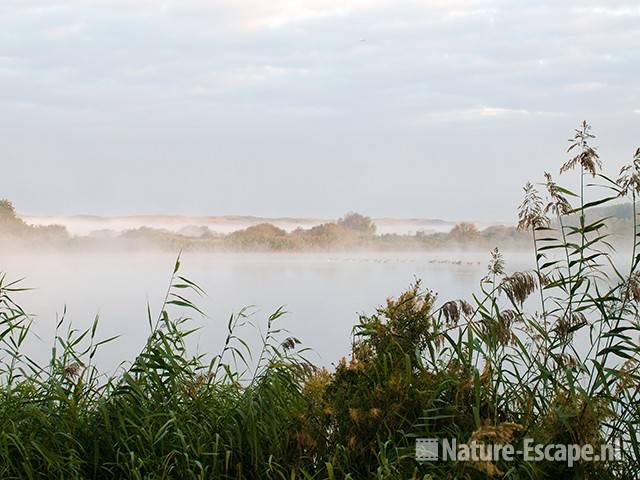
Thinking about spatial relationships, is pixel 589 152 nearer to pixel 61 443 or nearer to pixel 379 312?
pixel 379 312

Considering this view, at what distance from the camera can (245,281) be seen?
561cm

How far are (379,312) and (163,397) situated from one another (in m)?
0.77

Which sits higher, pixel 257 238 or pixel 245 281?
pixel 257 238

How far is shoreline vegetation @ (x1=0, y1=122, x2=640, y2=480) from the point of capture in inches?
101

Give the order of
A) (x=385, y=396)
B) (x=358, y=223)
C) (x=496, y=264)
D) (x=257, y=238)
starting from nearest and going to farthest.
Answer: (x=385, y=396)
(x=496, y=264)
(x=358, y=223)
(x=257, y=238)

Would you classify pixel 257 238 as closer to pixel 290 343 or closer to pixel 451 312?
pixel 290 343

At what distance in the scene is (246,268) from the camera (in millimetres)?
5684

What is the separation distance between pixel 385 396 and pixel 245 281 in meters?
3.06

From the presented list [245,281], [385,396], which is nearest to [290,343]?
[385,396]

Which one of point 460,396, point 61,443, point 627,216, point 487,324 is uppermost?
point 627,216

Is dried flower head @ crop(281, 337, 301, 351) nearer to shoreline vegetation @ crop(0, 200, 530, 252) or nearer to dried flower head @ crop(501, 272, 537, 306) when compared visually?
dried flower head @ crop(501, 272, 537, 306)

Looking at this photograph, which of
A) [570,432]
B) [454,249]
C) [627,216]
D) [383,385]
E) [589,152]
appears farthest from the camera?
[454,249]

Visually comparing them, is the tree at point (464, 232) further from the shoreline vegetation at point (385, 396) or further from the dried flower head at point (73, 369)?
the dried flower head at point (73, 369)

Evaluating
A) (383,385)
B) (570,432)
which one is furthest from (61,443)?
(570,432)
